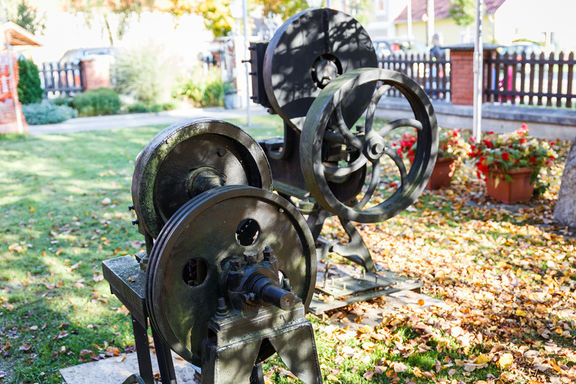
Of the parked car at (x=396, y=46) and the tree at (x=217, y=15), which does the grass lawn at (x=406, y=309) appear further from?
the tree at (x=217, y=15)

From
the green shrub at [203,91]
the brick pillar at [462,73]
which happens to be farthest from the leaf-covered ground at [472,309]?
the green shrub at [203,91]

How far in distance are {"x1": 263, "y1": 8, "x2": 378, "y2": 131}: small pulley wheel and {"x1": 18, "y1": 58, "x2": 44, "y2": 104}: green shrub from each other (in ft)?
50.8

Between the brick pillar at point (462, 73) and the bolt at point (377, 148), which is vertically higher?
the brick pillar at point (462, 73)

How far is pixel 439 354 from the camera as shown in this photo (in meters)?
4.07

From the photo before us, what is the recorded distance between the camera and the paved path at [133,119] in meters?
15.6

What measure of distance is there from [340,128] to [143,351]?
1879 millimetres

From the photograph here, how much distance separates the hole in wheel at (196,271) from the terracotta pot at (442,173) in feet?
19.8

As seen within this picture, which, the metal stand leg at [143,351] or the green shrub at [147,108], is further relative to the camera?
the green shrub at [147,108]

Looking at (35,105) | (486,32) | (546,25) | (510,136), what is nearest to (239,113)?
(35,105)

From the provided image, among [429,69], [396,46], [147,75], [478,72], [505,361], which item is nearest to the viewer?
[505,361]

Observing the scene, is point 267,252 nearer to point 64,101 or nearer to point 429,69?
point 429,69

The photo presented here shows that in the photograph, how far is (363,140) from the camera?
4109 mm

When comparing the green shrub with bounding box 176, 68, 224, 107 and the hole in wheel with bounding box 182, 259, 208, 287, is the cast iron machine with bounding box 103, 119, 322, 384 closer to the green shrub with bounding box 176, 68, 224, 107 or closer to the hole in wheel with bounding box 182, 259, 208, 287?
the hole in wheel with bounding box 182, 259, 208, 287

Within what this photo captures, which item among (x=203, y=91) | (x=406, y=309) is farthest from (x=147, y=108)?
(x=406, y=309)
